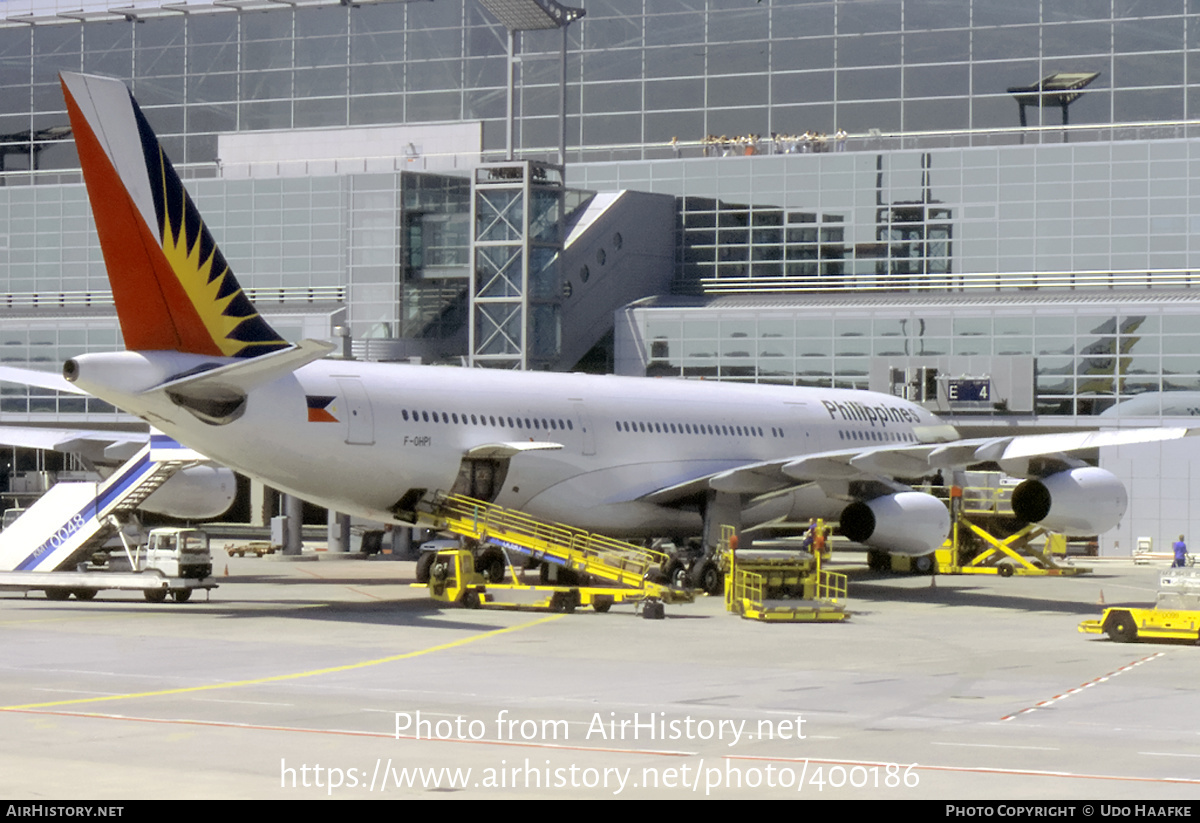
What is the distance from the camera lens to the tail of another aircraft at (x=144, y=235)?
23.8 metres

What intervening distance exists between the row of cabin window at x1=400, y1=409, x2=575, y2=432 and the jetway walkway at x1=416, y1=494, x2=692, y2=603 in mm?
1454

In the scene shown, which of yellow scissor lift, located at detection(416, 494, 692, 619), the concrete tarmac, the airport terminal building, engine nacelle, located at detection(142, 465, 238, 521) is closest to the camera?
the concrete tarmac

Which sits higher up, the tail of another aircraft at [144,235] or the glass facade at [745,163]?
the glass facade at [745,163]

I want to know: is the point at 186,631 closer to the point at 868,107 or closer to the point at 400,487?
the point at 400,487

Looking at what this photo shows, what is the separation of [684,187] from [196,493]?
31.4 meters

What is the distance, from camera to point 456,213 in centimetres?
5556

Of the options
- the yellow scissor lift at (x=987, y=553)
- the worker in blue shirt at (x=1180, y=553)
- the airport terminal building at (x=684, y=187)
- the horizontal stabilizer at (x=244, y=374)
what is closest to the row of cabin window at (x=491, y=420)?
the horizontal stabilizer at (x=244, y=374)

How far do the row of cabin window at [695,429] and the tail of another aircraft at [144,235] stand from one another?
10.4 metres

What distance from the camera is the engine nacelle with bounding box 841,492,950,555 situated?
32.1 m

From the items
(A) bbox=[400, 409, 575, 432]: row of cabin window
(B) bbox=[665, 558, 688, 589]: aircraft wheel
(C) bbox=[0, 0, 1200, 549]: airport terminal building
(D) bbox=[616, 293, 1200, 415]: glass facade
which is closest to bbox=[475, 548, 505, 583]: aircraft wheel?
(A) bbox=[400, 409, 575, 432]: row of cabin window

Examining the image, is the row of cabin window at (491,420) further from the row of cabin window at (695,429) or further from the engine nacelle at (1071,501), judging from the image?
the engine nacelle at (1071,501)

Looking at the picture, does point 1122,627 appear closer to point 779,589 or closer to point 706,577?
point 779,589

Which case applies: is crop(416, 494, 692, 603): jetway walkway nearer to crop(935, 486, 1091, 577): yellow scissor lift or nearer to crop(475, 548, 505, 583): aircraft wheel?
→ crop(475, 548, 505, 583): aircraft wheel

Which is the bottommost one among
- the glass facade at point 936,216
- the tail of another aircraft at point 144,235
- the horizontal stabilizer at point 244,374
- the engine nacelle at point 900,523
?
the engine nacelle at point 900,523
